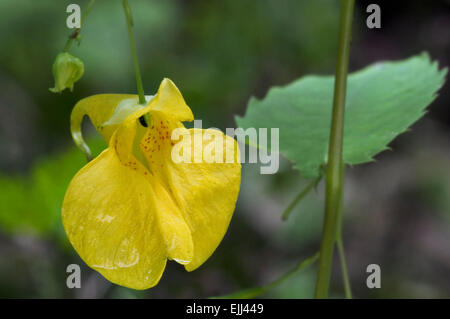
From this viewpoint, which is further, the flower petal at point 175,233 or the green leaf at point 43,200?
the green leaf at point 43,200

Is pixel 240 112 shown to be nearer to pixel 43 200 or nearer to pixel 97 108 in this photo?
pixel 43 200

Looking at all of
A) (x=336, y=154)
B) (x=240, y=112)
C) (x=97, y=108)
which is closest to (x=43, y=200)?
(x=97, y=108)

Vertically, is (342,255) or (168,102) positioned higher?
(168,102)

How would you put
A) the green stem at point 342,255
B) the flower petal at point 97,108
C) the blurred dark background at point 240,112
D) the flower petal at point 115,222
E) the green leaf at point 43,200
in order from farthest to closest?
the blurred dark background at point 240,112, the green leaf at point 43,200, the green stem at point 342,255, the flower petal at point 97,108, the flower petal at point 115,222

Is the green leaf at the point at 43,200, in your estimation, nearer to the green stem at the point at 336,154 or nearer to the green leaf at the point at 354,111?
the green leaf at the point at 354,111

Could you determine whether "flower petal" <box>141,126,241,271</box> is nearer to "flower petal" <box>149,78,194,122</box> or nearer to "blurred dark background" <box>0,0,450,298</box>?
"flower petal" <box>149,78,194,122</box>

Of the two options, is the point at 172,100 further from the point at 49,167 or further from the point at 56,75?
the point at 49,167

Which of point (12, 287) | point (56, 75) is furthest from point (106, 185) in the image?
point (12, 287)

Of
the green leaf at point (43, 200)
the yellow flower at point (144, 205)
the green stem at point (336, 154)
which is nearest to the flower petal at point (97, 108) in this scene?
the yellow flower at point (144, 205)
